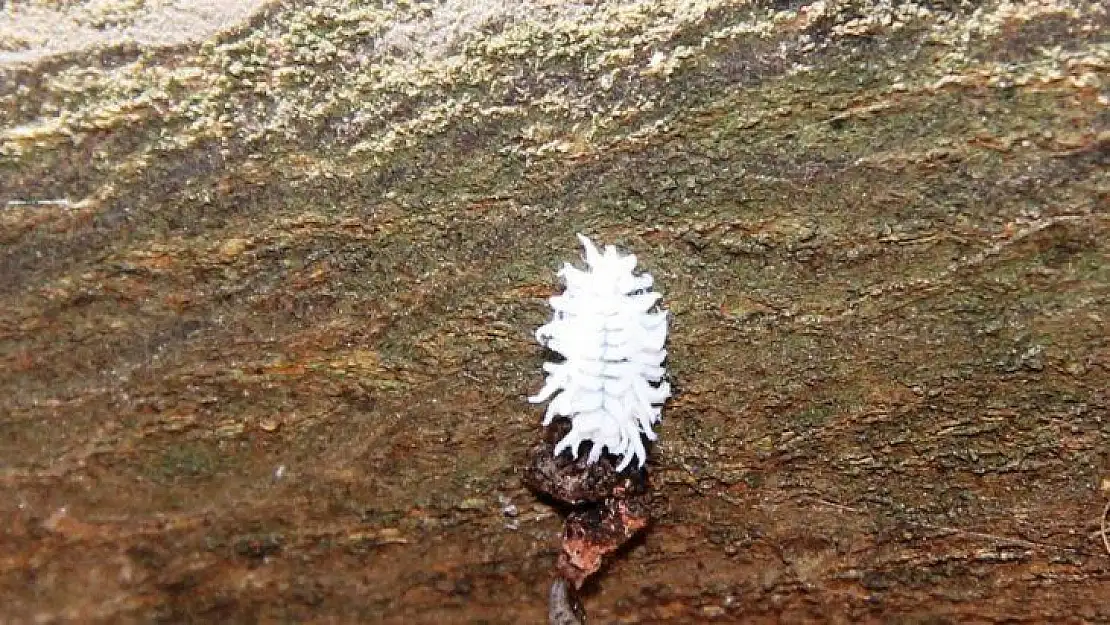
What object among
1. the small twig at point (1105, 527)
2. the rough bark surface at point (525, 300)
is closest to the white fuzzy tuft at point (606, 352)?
the rough bark surface at point (525, 300)

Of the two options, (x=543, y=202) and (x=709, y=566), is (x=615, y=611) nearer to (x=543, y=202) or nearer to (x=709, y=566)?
(x=709, y=566)

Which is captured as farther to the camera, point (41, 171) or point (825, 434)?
point (825, 434)

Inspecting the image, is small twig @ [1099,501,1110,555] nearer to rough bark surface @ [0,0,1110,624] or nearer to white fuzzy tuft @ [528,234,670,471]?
rough bark surface @ [0,0,1110,624]

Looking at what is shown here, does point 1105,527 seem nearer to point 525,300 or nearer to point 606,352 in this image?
point 606,352

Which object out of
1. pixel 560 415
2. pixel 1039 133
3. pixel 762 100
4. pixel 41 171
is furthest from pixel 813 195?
pixel 41 171

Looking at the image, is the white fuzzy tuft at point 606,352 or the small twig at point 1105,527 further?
the small twig at point 1105,527

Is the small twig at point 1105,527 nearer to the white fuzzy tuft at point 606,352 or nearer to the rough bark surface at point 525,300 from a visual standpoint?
the rough bark surface at point 525,300

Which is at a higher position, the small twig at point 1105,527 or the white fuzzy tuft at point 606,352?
the white fuzzy tuft at point 606,352

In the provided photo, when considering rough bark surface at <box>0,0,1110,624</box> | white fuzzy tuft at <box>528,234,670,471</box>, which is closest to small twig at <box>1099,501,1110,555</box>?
rough bark surface at <box>0,0,1110,624</box>

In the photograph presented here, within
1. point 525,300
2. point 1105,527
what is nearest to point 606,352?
point 525,300
